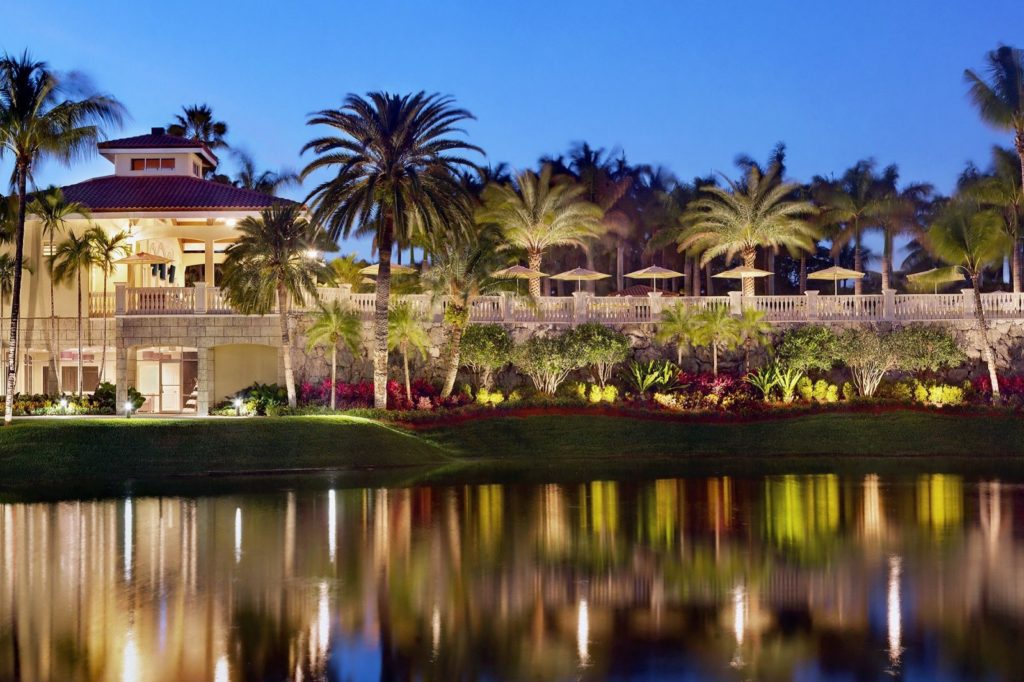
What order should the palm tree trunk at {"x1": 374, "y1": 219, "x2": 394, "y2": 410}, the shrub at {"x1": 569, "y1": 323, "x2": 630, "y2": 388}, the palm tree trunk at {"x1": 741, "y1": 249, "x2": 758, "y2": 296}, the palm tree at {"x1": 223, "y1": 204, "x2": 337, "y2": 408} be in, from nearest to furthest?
the palm tree at {"x1": 223, "y1": 204, "x2": 337, "y2": 408} < the palm tree trunk at {"x1": 374, "y1": 219, "x2": 394, "y2": 410} < the shrub at {"x1": 569, "y1": 323, "x2": 630, "y2": 388} < the palm tree trunk at {"x1": 741, "y1": 249, "x2": 758, "y2": 296}

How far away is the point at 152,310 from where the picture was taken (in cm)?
3825

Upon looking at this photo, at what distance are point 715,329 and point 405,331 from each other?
37.8ft

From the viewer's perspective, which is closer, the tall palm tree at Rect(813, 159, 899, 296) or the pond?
the pond

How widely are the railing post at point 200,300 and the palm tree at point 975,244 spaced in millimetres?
26855

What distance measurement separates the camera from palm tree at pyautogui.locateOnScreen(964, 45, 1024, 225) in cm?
4091

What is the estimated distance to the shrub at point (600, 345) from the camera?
38969 mm

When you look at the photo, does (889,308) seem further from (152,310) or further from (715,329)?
(152,310)

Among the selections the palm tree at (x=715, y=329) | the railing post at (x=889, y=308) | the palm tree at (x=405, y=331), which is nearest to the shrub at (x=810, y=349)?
the palm tree at (x=715, y=329)

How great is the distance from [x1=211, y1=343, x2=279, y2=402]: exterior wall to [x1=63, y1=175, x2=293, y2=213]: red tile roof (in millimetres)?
5419

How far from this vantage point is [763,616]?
13070 mm

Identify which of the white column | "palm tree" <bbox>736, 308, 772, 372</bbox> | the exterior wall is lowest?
the exterior wall

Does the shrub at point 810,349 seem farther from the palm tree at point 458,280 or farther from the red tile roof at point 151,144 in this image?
the red tile roof at point 151,144

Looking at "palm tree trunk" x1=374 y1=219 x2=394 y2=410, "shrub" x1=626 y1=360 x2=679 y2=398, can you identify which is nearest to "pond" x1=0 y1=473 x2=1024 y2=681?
"palm tree trunk" x1=374 y1=219 x2=394 y2=410

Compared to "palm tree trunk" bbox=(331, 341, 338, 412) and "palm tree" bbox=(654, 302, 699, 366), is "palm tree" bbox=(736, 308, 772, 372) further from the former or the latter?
"palm tree trunk" bbox=(331, 341, 338, 412)
